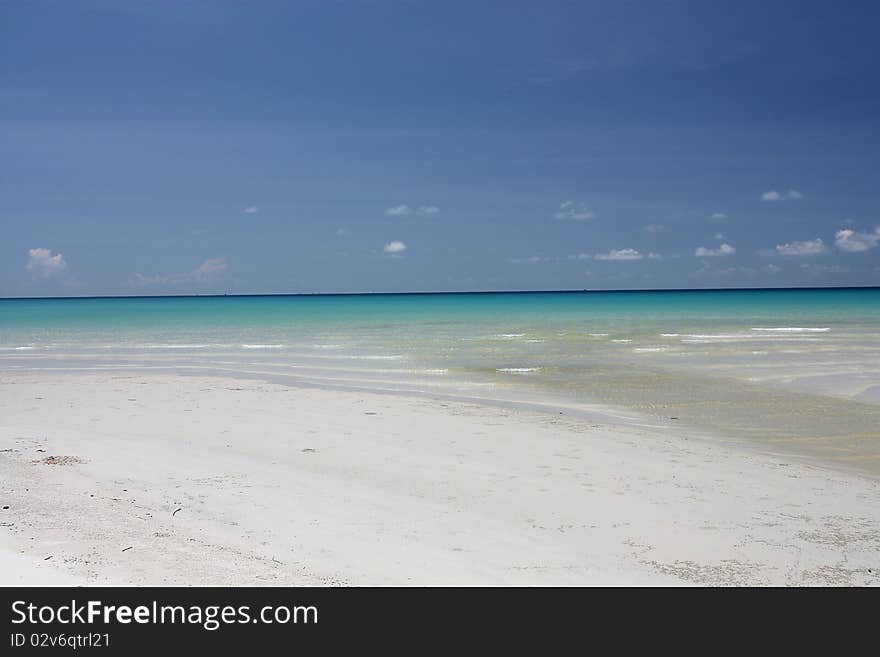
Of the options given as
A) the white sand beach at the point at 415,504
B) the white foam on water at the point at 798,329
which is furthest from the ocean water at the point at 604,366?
the white sand beach at the point at 415,504

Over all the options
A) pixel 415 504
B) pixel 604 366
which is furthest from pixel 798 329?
pixel 415 504

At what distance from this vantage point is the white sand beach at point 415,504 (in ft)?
18.1

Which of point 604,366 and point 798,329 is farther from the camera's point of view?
point 798,329

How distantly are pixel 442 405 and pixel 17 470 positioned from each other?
776 centimetres

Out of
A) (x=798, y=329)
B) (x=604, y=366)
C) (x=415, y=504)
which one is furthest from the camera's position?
(x=798, y=329)

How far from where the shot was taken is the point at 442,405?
557 inches

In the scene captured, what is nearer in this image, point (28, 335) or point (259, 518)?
point (259, 518)

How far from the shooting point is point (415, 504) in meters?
7.38

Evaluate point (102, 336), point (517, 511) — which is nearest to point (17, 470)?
point (517, 511)

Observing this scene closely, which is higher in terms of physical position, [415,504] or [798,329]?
[798,329]

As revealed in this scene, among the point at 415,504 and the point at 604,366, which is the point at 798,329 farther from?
the point at 415,504
